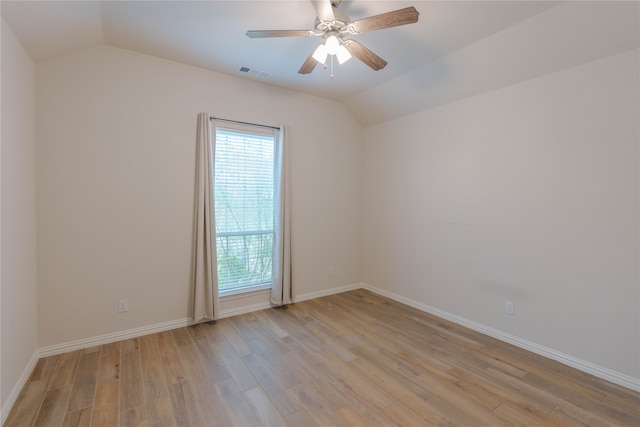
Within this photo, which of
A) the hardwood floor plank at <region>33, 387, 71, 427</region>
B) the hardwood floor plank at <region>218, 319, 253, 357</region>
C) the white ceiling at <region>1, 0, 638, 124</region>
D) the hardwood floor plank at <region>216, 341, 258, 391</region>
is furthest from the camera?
the hardwood floor plank at <region>218, 319, 253, 357</region>

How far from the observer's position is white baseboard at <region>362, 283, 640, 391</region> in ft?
7.30

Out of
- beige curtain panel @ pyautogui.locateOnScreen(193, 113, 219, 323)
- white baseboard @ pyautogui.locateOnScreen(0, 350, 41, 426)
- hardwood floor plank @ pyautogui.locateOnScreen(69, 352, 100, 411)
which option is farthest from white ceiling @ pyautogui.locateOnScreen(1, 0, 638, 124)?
hardwood floor plank @ pyautogui.locateOnScreen(69, 352, 100, 411)

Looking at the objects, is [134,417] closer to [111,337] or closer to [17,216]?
[111,337]

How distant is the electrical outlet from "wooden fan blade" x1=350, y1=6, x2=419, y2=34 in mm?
2665

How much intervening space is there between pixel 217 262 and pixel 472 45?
335 cm

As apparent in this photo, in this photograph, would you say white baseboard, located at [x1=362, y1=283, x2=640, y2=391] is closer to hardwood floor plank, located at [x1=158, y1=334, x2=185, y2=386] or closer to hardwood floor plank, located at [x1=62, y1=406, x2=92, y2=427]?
hardwood floor plank, located at [x1=158, y1=334, x2=185, y2=386]

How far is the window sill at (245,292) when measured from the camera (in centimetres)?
343

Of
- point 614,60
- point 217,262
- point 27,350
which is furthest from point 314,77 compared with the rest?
point 27,350

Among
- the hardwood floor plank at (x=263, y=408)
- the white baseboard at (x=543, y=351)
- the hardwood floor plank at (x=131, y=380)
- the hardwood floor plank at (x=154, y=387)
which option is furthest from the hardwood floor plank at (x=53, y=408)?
the white baseboard at (x=543, y=351)

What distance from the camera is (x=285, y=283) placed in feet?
12.2

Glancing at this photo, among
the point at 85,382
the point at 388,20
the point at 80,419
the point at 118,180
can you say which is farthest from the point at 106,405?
the point at 388,20

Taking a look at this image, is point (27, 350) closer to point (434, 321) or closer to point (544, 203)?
point (434, 321)

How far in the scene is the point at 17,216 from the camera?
6.90ft

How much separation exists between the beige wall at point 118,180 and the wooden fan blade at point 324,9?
182cm
